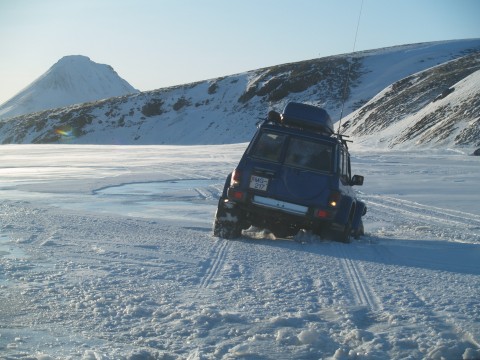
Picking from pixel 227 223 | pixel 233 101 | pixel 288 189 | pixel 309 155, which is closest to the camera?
pixel 288 189

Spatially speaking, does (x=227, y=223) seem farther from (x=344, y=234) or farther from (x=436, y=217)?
(x=436, y=217)

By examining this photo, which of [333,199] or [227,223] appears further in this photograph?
[227,223]

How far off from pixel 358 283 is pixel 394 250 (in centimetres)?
239

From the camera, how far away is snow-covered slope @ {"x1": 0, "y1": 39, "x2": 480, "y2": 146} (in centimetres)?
7731

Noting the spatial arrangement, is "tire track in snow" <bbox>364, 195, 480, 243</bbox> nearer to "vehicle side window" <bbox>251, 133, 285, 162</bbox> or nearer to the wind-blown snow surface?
the wind-blown snow surface

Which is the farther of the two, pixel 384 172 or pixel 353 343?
pixel 384 172

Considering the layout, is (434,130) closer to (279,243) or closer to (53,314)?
(279,243)

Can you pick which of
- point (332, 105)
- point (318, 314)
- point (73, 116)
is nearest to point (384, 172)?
point (318, 314)

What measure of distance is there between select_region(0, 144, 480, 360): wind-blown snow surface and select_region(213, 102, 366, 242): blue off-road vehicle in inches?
12.8

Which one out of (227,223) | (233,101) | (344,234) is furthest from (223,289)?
(233,101)

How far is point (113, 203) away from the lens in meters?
12.8

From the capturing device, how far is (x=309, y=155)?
877 centimetres

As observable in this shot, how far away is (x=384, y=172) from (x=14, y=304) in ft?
64.4

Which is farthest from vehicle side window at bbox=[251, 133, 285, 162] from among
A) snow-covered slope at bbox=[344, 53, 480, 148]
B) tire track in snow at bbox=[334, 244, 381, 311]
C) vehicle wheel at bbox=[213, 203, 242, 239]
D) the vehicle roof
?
snow-covered slope at bbox=[344, 53, 480, 148]
